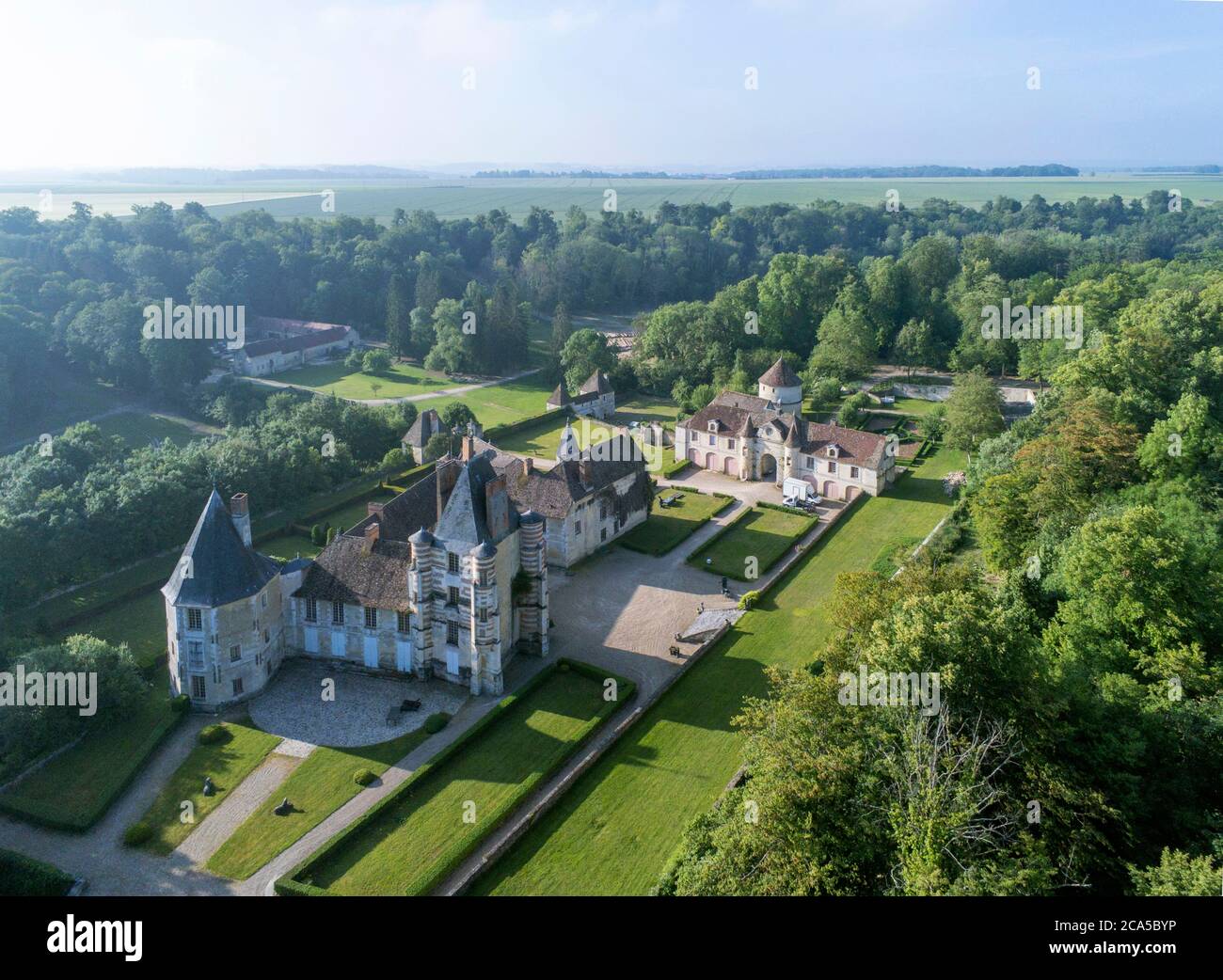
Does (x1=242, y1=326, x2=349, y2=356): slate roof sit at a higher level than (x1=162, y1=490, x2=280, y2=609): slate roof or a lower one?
higher

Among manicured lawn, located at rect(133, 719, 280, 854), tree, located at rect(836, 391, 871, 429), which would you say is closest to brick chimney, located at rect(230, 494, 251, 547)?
manicured lawn, located at rect(133, 719, 280, 854)

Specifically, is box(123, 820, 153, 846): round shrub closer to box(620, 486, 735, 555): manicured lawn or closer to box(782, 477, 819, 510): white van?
box(620, 486, 735, 555): manicured lawn

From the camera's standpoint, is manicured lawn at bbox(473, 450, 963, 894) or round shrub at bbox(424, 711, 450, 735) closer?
manicured lawn at bbox(473, 450, 963, 894)

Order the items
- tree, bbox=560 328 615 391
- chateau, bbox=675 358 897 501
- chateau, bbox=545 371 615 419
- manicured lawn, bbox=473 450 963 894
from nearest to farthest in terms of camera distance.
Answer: manicured lawn, bbox=473 450 963 894
chateau, bbox=675 358 897 501
chateau, bbox=545 371 615 419
tree, bbox=560 328 615 391

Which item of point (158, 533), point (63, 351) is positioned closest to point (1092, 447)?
point (158, 533)

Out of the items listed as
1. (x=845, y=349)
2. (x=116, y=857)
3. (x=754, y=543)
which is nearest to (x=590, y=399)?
(x=845, y=349)
